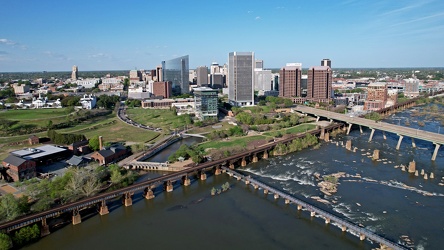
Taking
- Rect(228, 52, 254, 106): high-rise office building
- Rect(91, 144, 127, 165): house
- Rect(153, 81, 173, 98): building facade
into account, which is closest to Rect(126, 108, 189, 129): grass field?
Rect(228, 52, 254, 106): high-rise office building

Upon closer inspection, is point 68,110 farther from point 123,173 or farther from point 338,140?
point 338,140

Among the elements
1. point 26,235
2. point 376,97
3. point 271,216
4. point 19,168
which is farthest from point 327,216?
point 376,97

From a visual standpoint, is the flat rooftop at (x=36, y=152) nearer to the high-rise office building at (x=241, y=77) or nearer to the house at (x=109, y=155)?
the house at (x=109, y=155)

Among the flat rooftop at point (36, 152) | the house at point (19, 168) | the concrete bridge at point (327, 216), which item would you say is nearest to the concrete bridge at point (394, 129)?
the concrete bridge at point (327, 216)

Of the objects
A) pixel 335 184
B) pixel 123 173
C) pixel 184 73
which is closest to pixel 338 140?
pixel 335 184

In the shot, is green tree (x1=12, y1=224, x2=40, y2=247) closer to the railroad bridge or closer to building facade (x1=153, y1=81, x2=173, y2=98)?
the railroad bridge

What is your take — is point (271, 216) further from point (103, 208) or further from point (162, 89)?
point (162, 89)
